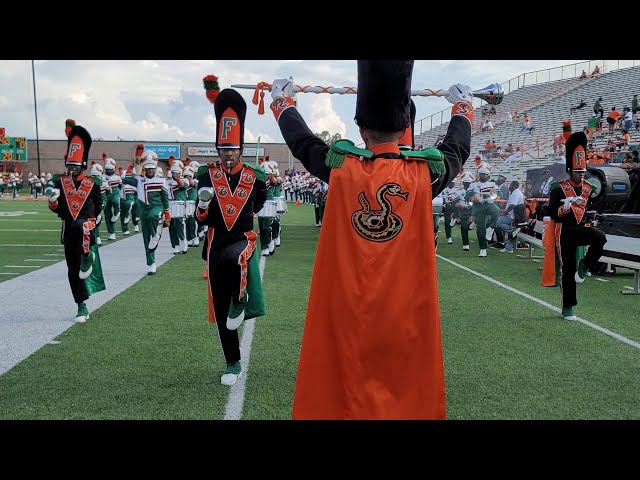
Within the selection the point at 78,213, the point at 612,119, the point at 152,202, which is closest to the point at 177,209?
the point at 152,202

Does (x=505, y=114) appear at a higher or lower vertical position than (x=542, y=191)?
higher

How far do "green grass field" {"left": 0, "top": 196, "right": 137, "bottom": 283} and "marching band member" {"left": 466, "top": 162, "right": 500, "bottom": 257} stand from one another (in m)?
9.58

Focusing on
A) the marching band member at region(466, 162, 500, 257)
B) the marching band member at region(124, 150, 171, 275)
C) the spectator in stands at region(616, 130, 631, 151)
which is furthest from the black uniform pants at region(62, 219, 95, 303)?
the spectator in stands at region(616, 130, 631, 151)

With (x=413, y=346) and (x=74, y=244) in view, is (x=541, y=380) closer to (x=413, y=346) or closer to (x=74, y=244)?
(x=413, y=346)

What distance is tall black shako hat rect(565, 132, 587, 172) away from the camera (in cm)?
775

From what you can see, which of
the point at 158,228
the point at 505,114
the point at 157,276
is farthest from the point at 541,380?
the point at 505,114

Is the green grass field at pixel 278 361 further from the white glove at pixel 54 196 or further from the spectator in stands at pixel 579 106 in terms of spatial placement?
the spectator in stands at pixel 579 106

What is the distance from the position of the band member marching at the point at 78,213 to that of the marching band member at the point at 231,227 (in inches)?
108

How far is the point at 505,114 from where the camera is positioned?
38938 mm

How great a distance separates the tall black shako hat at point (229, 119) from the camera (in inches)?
210

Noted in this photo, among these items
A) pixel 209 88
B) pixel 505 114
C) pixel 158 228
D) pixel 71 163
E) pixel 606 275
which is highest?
pixel 505 114

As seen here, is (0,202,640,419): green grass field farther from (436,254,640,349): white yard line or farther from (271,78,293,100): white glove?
(271,78,293,100): white glove
